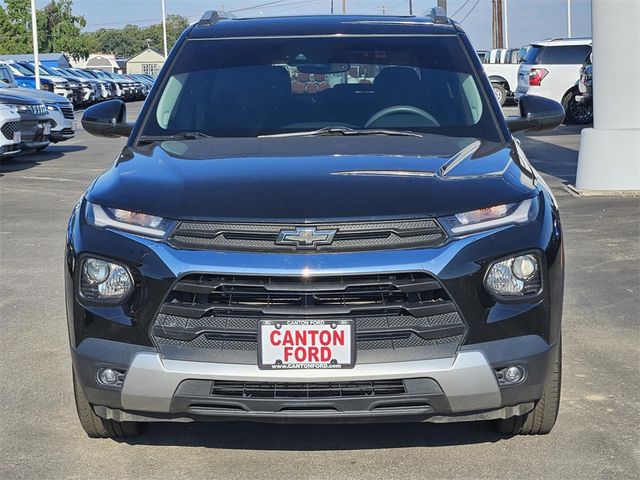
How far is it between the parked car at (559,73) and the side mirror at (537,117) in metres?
19.1

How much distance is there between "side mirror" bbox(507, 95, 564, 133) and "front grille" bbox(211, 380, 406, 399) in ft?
6.92

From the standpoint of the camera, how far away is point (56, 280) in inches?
317

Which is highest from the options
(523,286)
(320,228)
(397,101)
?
(397,101)

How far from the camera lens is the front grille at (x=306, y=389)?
3.75 meters

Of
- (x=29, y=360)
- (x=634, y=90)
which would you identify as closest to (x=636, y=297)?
(x=29, y=360)

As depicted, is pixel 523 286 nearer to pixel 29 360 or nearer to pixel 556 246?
Answer: pixel 556 246

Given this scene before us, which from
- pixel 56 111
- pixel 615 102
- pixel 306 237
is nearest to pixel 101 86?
pixel 56 111

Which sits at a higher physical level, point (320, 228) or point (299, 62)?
point (299, 62)

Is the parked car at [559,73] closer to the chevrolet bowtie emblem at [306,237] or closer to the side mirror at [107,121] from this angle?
the side mirror at [107,121]

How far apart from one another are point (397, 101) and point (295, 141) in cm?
70

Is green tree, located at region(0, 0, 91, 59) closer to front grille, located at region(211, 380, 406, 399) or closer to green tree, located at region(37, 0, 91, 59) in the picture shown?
green tree, located at region(37, 0, 91, 59)

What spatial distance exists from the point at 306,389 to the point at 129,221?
2.86 ft

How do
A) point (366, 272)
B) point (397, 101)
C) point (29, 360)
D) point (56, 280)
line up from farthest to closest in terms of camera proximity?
point (56, 280) < point (29, 360) < point (397, 101) < point (366, 272)

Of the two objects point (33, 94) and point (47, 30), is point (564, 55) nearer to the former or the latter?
point (33, 94)
